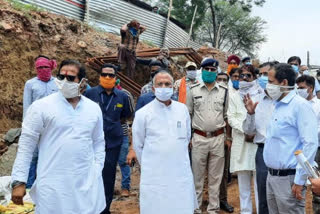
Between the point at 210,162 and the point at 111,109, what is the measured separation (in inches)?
63.5

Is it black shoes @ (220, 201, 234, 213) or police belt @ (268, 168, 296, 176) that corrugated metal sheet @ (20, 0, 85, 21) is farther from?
police belt @ (268, 168, 296, 176)

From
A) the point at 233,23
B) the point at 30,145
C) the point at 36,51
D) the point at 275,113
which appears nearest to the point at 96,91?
the point at 30,145

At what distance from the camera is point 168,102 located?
4.15 metres

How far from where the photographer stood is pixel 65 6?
10.9m

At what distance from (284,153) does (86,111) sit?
1.87 meters

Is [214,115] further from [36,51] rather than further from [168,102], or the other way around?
[36,51]

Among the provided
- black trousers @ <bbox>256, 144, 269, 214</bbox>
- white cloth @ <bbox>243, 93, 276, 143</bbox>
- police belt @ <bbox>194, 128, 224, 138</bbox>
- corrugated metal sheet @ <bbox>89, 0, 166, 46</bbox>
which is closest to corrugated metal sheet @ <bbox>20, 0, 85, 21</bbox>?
corrugated metal sheet @ <bbox>89, 0, 166, 46</bbox>

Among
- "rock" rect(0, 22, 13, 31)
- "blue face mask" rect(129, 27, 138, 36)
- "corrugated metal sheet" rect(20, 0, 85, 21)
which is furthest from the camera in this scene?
"corrugated metal sheet" rect(20, 0, 85, 21)

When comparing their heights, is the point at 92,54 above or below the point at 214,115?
above

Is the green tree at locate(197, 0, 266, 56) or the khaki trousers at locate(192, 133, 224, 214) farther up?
the green tree at locate(197, 0, 266, 56)

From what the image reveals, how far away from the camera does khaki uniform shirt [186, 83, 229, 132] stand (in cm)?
525

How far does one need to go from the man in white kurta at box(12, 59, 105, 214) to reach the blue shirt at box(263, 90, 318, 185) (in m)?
1.72

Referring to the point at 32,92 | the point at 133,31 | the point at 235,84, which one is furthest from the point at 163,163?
the point at 133,31

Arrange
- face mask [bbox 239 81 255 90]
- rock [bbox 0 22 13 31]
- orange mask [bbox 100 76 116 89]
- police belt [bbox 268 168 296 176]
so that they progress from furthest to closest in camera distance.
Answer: rock [bbox 0 22 13 31] → orange mask [bbox 100 76 116 89] → face mask [bbox 239 81 255 90] → police belt [bbox 268 168 296 176]
